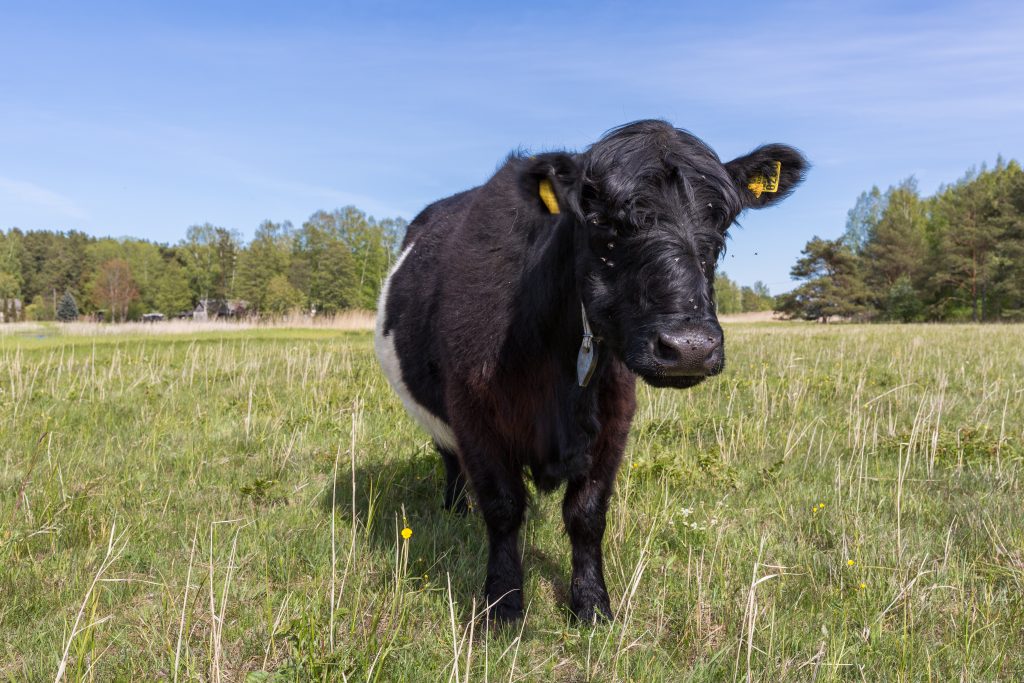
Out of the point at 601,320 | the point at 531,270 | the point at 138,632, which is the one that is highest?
the point at 531,270

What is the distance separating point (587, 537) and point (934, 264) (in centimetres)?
7578

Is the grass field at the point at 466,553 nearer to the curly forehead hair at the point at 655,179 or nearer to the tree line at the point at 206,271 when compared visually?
the curly forehead hair at the point at 655,179

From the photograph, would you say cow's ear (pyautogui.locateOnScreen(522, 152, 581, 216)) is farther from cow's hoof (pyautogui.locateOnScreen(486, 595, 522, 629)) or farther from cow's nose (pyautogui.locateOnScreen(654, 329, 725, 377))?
cow's hoof (pyautogui.locateOnScreen(486, 595, 522, 629))

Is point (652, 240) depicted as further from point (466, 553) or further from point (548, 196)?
point (466, 553)

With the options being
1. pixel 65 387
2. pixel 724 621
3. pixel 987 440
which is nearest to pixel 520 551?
pixel 724 621

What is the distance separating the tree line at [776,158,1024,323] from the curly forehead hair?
216 feet

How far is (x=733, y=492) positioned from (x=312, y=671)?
344 cm

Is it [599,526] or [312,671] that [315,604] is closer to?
[312,671]

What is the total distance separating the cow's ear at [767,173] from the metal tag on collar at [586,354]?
3.70 feet

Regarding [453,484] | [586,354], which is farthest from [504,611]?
[453,484]

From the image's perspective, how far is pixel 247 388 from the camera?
28.9 ft

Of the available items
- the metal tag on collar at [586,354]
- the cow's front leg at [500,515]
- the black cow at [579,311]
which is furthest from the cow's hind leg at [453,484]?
the metal tag on collar at [586,354]

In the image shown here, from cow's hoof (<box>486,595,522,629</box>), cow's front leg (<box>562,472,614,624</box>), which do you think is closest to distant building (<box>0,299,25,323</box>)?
cow's hoof (<box>486,595,522,629</box>)

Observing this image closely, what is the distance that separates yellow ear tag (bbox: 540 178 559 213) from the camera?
3158 millimetres
